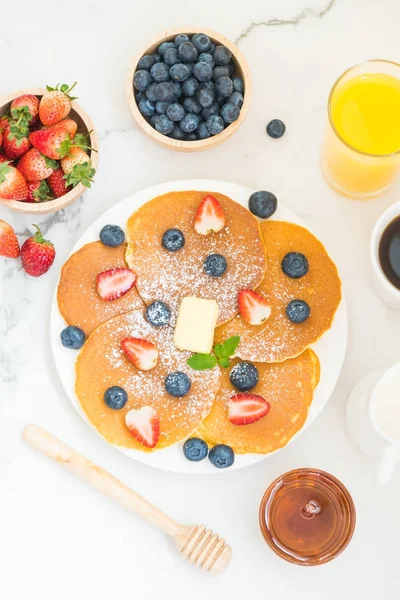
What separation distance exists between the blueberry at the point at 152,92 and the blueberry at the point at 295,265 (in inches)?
21.2

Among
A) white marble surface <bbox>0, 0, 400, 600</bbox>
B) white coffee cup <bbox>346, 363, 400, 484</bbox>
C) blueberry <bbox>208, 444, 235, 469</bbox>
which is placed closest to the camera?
white coffee cup <bbox>346, 363, 400, 484</bbox>

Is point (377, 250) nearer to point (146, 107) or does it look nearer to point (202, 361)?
point (202, 361)

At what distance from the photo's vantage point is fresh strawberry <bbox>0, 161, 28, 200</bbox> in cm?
200

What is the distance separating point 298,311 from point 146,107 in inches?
26.2

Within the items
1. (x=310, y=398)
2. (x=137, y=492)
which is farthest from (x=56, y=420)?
(x=310, y=398)

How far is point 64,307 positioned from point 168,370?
1.05ft

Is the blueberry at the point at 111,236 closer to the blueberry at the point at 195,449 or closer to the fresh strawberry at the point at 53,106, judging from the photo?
the fresh strawberry at the point at 53,106

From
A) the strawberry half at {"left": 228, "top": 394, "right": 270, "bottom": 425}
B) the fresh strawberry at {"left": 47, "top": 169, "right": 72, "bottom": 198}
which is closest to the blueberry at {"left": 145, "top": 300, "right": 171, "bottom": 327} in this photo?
the strawberry half at {"left": 228, "top": 394, "right": 270, "bottom": 425}

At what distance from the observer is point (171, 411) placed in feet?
6.79

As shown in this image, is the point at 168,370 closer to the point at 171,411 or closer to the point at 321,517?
the point at 171,411

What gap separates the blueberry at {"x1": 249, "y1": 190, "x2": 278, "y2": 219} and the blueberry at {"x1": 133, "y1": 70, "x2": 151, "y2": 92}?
15.9 inches

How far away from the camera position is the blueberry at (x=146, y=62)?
211 cm

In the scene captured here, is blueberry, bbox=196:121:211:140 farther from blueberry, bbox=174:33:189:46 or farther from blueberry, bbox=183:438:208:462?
blueberry, bbox=183:438:208:462

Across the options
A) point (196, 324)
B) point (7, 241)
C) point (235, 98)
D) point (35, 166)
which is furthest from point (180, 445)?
point (235, 98)
